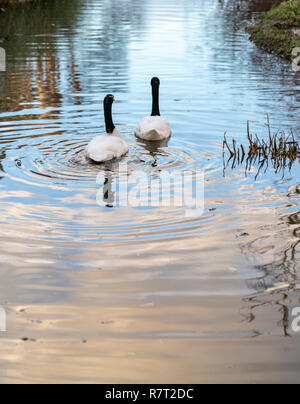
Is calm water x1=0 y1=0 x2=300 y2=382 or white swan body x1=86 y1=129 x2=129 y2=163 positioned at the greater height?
white swan body x1=86 y1=129 x2=129 y2=163

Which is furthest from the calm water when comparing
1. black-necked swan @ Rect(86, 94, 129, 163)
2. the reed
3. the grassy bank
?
the grassy bank

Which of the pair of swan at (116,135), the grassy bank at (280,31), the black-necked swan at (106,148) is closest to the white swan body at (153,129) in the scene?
the pair of swan at (116,135)

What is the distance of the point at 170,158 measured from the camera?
35.5 ft

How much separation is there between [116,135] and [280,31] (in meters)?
17.0

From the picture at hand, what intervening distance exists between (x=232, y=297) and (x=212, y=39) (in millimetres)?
22941

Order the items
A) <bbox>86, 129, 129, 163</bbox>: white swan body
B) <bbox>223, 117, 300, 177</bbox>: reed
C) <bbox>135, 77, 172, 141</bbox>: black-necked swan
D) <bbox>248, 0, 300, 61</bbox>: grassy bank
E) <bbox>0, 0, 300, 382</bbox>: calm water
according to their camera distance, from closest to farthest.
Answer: <bbox>0, 0, 300, 382</bbox>: calm water < <bbox>86, 129, 129, 163</bbox>: white swan body < <bbox>223, 117, 300, 177</bbox>: reed < <bbox>135, 77, 172, 141</bbox>: black-necked swan < <bbox>248, 0, 300, 61</bbox>: grassy bank

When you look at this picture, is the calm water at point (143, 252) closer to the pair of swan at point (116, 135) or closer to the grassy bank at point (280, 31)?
the pair of swan at point (116, 135)

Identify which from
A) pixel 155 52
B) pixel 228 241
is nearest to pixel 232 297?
pixel 228 241

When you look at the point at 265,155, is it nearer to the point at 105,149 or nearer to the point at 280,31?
the point at 105,149

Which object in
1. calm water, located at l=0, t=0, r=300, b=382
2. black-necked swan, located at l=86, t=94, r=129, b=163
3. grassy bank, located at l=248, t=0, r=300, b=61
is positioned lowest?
calm water, located at l=0, t=0, r=300, b=382

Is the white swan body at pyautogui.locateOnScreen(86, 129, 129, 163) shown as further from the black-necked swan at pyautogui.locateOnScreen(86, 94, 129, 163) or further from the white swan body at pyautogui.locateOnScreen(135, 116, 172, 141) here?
the white swan body at pyautogui.locateOnScreen(135, 116, 172, 141)

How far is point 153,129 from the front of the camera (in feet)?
38.3

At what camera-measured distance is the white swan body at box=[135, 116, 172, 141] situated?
38.5 ft

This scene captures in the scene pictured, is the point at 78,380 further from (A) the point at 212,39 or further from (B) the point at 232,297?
(A) the point at 212,39
